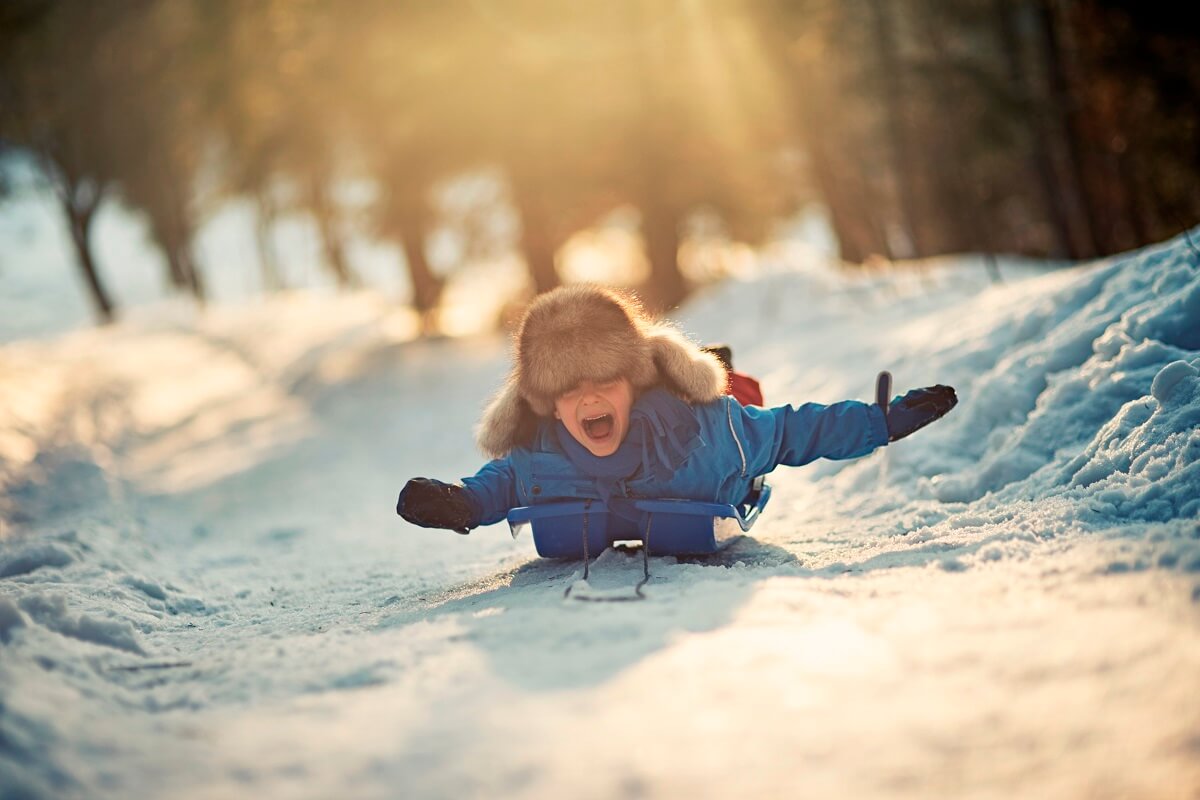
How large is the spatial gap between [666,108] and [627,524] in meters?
12.2

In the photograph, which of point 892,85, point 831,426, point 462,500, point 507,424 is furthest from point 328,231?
point 831,426

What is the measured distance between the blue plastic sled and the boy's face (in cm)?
25

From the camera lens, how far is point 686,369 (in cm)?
377

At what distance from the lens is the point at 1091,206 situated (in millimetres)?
13414

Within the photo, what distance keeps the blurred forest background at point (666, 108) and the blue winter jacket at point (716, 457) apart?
801 cm

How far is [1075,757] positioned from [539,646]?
135 centimetres

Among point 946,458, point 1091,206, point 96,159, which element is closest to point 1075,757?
point 946,458

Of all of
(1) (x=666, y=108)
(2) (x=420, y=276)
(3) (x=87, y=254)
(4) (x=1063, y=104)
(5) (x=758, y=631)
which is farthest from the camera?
(3) (x=87, y=254)

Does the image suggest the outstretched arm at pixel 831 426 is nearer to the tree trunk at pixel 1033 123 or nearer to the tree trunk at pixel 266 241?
the tree trunk at pixel 1033 123

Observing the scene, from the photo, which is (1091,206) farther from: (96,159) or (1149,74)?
(96,159)

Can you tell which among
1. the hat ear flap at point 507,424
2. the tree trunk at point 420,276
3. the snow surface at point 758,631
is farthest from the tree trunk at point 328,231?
the hat ear flap at point 507,424

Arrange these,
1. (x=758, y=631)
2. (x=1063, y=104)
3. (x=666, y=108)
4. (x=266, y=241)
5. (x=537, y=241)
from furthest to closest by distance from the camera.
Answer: (x=266, y=241) → (x=666, y=108) → (x=537, y=241) → (x=1063, y=104) → (x=758, y=631)

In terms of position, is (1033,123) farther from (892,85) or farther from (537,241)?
(537,241)

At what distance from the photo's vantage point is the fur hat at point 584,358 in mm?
→ 3715
